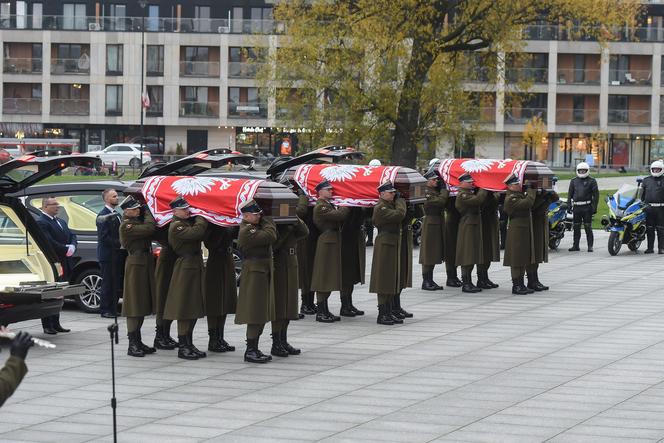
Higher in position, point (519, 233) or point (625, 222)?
point (519, 233)

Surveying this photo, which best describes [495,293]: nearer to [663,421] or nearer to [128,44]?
[663,421]

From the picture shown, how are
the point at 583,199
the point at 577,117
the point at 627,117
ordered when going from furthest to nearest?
the point at 627,117
the point at 577,117
the point at 583,199

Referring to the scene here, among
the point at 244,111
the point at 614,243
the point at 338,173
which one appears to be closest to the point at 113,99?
the point at 244,111

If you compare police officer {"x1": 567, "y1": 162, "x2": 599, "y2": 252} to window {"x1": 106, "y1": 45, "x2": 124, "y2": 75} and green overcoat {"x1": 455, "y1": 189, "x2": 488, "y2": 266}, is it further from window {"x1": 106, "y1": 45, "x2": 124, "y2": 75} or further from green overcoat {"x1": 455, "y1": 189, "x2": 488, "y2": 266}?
window {"x1": 106, "y1": 45, "x2": 124, "y2": 75}

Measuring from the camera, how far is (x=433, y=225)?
68.2ft

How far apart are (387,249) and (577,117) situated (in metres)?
70.2

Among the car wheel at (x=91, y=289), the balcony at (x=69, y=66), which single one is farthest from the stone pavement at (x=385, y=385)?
the balcony at (x=69, y=66)

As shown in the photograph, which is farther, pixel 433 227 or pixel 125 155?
pixel 125 155

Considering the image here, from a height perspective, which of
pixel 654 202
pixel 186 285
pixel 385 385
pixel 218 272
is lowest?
pixel 385 385

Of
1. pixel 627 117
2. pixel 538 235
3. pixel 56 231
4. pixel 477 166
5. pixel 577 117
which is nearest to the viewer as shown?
pixel 56 231

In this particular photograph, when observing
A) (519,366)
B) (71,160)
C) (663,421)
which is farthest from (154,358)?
(663,421)

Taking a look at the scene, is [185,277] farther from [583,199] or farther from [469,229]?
[583,199]

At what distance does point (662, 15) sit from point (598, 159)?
448 inches

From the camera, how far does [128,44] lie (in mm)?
82562
